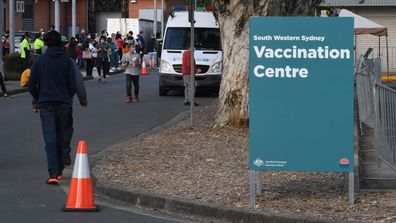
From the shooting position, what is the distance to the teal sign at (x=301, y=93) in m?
8.64

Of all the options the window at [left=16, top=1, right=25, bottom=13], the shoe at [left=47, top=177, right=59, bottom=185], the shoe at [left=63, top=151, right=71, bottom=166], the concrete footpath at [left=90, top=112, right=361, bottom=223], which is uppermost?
the window at [left=16, top=1, right=25, bottom=13]

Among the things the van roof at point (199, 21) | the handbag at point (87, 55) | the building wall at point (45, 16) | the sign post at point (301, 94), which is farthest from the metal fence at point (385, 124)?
the building wall at point (45, 16)

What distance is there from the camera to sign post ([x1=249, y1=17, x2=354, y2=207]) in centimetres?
864

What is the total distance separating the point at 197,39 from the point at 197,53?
32.2 inches

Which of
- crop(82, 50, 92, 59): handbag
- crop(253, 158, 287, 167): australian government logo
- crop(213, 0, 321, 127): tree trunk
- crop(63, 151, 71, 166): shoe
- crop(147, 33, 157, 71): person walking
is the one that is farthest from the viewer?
crop(147, 33, 157, 71): person walking

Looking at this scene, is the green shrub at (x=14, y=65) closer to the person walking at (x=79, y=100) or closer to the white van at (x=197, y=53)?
the white van at (x=197, y=53)

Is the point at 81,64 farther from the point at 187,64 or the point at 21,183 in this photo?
the point at 21,183

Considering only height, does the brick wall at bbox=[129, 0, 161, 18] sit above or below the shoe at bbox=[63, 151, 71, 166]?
above

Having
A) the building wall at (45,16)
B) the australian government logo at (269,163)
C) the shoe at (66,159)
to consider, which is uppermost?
the building wall at (45,16)

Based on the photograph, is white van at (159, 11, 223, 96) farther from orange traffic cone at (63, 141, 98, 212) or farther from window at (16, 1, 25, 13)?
orange traffic cone at (63, 141, 98, 212)

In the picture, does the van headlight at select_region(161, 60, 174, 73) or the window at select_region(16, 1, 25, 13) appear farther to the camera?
the window at select_region(16, 1, 25, 13)

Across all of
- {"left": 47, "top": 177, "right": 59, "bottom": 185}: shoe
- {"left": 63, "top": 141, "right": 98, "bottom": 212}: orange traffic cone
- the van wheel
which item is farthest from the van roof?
{"left": 63, "top": 141, "right": 98, "bottom": 212}: orange traffic cone

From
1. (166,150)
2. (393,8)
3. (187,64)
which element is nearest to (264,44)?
(166,150)

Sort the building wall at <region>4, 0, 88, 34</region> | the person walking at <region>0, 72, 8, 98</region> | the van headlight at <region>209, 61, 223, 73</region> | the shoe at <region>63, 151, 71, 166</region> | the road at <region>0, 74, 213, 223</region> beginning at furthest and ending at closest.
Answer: the building wall at <region>4, 0, 88, 34</region>
the van headlight at <region>209, 61, 223, 73</region>
the person walking at <region>0, 72, 8, 98</region>
the shoe at <region>63, 151, 71, 166</region>
the road at <region>0, 74, 213, 223</region>
